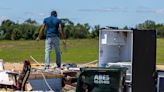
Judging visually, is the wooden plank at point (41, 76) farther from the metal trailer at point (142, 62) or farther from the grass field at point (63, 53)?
the grass field at point (63, 53)

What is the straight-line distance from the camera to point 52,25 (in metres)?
19.0

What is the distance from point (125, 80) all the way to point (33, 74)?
308 cm

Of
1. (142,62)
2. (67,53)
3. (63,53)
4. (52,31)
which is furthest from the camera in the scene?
(67,53)

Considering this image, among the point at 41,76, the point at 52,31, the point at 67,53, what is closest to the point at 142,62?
the point at 41,76

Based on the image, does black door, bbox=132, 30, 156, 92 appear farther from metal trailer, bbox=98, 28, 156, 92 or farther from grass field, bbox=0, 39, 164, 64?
grass field, bbox=0, 39, 164, 64

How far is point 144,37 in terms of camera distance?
13.5 m

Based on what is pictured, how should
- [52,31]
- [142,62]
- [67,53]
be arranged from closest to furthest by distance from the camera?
[142,62] < [52,31] < [67,53]

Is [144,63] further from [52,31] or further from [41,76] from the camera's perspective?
[52,31]

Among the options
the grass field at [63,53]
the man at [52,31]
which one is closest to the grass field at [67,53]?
the grass field at [63,53]

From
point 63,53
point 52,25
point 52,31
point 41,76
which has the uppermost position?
point 52,25

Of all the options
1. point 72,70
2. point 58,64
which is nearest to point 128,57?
point 72,70

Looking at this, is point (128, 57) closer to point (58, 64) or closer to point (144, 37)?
point (144, 37)

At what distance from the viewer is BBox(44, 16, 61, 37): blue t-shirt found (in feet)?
62.3

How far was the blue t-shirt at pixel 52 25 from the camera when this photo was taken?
19.0 metres
